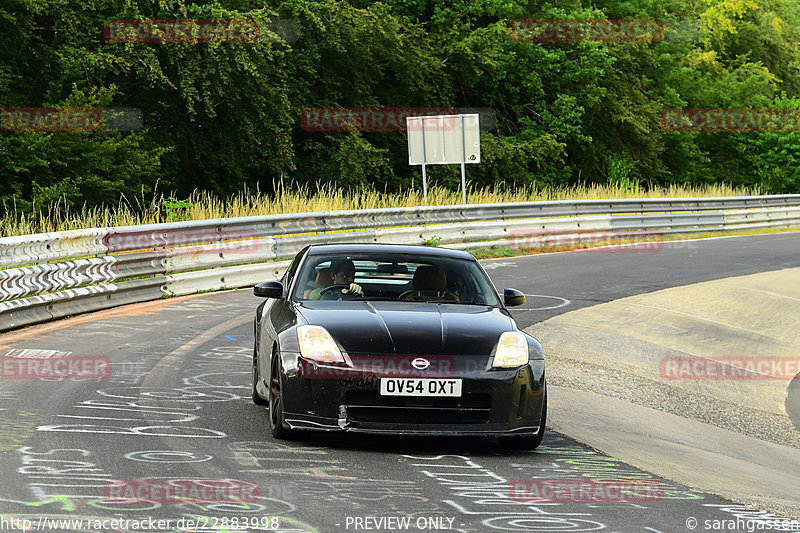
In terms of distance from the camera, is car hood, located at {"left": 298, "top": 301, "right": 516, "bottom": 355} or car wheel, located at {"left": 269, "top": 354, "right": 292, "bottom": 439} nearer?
car hood, located at {"left": 298, "top": 301, "right": 516, "bottom": 355}

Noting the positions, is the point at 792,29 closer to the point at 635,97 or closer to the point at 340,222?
the point at 635,97

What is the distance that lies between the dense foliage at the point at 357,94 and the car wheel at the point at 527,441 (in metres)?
22.1

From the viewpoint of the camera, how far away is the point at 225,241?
61.3 ft

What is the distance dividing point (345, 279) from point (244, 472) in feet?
7.83

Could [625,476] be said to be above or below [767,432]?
above

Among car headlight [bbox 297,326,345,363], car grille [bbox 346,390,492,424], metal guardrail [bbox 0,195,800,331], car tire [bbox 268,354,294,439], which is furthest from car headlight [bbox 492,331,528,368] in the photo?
metal guardrail [bbox 0,195,800,331]

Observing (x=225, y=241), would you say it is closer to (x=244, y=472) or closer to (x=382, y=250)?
(x=382, y=250)

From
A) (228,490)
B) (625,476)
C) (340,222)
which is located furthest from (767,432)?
(340,222)

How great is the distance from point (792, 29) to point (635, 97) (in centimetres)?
3017

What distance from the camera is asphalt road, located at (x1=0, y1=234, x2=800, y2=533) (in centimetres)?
541

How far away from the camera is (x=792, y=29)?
255 feet

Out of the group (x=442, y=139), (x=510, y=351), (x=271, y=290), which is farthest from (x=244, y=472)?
(x=442, y=139)

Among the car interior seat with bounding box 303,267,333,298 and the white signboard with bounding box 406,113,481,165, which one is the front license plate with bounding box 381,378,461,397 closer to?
the car interior seat with bounding box 303,267,333,298

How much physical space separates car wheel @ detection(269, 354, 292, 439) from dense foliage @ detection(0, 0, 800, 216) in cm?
2155
